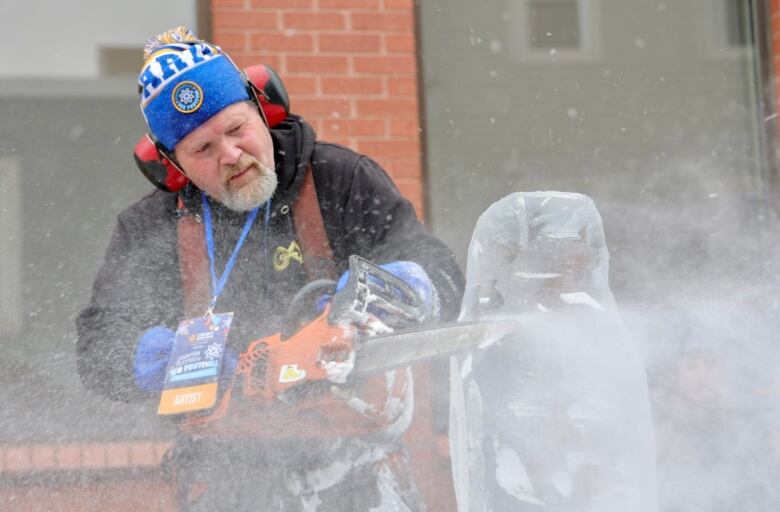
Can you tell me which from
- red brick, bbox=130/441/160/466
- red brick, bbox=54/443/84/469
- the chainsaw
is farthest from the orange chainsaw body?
red brick, bbox=54/443/84/469

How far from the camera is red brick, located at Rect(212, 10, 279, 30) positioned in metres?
3.93

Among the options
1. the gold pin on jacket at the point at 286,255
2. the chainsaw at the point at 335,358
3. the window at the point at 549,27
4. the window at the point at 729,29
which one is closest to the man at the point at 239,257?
the gold pin on jacket at the point at 286,255

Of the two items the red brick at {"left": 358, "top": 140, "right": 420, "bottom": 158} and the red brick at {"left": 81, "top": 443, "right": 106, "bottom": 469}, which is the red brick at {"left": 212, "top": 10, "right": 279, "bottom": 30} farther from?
the red brick at {"left": 81, "top": 443, "right": 106, "bottom": 469}

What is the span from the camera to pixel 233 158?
2.42 m

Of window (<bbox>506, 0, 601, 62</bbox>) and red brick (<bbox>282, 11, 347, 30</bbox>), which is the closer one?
red brick (<bbox>282, 11, 347, 30</bbox>)

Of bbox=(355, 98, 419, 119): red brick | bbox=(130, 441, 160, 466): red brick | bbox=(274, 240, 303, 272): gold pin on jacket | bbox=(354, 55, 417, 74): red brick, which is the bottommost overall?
bbox=(130, 441, 160, 466): red brick

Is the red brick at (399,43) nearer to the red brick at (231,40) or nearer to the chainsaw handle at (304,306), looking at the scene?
the red brick at (231,40)

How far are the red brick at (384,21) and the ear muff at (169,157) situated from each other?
151 centimetres

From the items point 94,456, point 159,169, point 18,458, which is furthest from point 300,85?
point 18,458

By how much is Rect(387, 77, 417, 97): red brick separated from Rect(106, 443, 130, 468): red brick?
175 centimetres

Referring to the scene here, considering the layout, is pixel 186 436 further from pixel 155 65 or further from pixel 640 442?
pixel 640 442

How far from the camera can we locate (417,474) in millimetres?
3660

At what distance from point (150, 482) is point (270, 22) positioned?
6.08 feet

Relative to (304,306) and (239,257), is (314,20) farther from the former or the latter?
(304,306)
